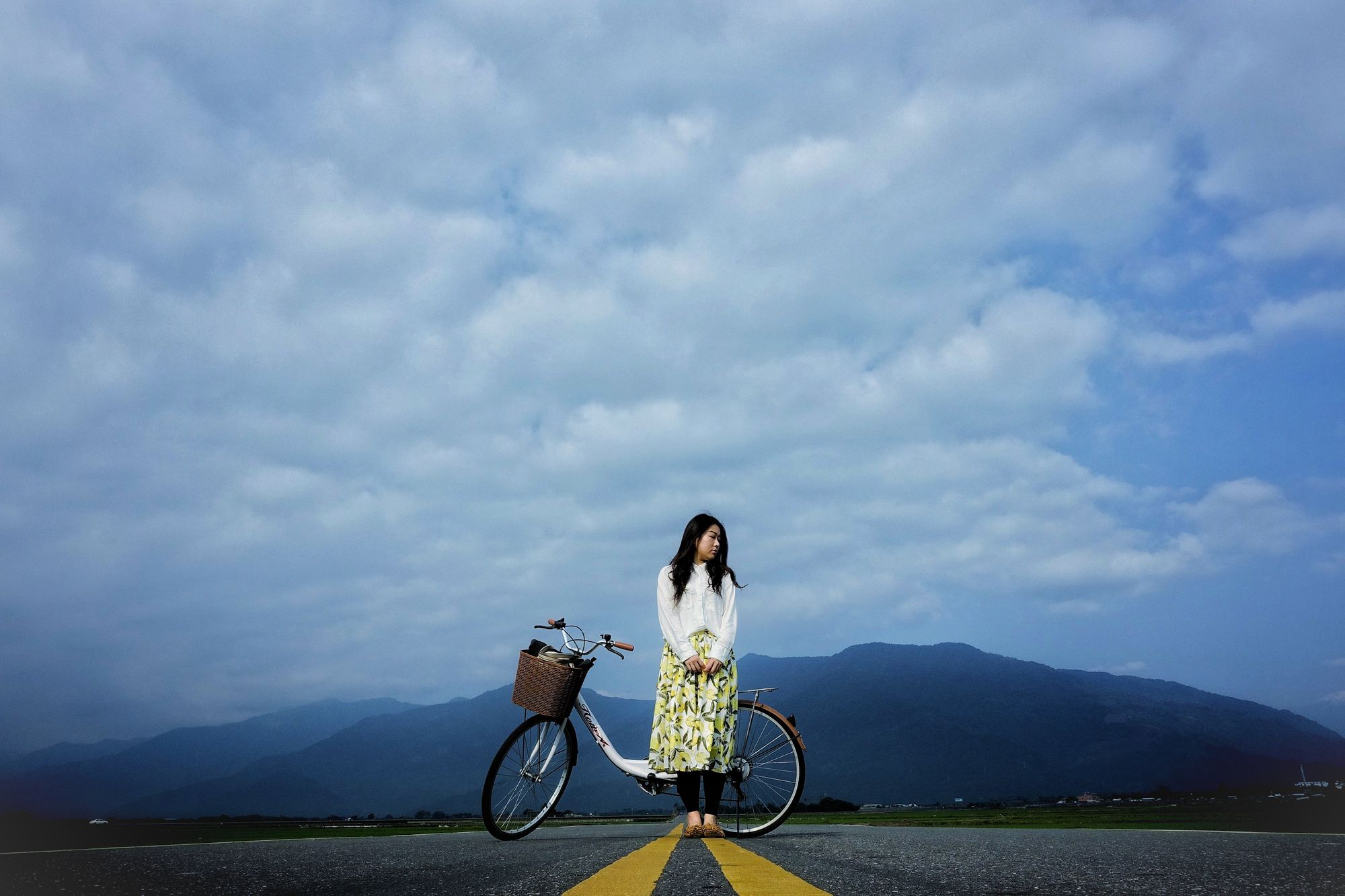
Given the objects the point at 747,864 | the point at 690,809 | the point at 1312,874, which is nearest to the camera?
the point at 1312,874

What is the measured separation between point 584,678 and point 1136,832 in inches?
177

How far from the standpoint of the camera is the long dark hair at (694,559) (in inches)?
243

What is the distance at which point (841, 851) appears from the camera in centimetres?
450

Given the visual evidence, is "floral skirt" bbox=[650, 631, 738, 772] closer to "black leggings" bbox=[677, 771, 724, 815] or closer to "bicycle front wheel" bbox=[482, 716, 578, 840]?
"black leggings" bbox=[677, 771, 724, 815]

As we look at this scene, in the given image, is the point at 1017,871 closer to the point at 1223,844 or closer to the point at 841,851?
the point at 841,851

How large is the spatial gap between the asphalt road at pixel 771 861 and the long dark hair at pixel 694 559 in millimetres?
1821

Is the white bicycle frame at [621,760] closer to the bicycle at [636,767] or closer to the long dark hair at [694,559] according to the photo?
the bicycle at [636,767]

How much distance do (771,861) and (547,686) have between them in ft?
8.94

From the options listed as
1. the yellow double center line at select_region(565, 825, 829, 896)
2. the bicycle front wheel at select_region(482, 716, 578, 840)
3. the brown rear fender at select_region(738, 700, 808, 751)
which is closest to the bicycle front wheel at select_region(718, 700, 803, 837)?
the brown rear fender at select_region(738, 700, 808, 751)

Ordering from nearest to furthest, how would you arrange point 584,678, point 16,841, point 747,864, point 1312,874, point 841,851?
point 1312,874
point 747,864
point 841,851
point 16,841
point 584,678

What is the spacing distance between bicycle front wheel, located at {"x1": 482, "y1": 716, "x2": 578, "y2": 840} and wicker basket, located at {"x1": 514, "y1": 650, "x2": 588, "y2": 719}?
157 mm

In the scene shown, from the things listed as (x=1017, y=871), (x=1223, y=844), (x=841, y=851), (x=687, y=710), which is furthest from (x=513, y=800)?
(x=1223, y=844)

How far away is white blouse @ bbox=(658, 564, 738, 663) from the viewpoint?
20.0ft

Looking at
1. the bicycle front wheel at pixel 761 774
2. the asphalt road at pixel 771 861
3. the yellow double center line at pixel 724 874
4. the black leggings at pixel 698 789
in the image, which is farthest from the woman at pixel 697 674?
the yellow double center line at pixel 724 874
